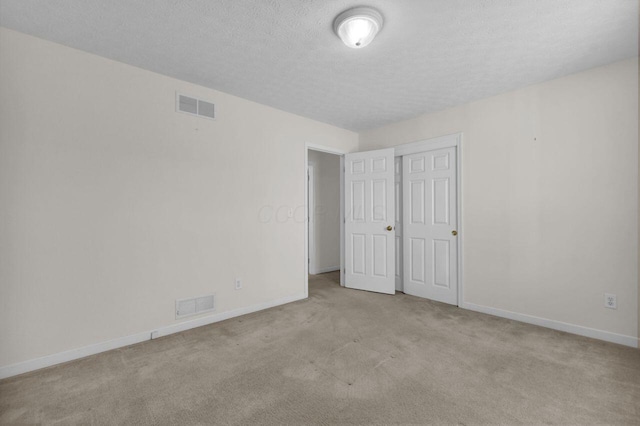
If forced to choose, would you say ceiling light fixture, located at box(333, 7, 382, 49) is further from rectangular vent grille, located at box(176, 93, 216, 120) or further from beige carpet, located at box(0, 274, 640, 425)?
beige carpet, located at box(0, 274, 640, 425)

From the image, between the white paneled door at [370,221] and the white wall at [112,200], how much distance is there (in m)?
1.55

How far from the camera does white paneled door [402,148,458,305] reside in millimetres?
3758

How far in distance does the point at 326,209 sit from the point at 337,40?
3902 mm

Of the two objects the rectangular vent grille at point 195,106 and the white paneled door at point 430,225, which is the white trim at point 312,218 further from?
the rectangular vent grille at point 195,106

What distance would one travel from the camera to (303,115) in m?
4.02

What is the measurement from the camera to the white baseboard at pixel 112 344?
6.96ft

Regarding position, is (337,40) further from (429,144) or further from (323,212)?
(323,212)

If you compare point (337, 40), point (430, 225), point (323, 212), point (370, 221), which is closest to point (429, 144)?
point (430, 225)

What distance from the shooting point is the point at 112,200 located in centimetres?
253

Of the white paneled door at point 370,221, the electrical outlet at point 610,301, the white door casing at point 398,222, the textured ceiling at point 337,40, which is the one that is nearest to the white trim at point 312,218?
the white paneled door at point 370,221

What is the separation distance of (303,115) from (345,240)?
207 centimetres

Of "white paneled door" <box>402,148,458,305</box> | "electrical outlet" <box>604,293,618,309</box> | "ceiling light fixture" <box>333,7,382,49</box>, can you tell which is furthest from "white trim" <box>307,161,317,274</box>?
"electrical outlet" <box>604,293,618,309</box>

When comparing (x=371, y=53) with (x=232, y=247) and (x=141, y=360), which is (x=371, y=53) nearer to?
(x=232, y=247)

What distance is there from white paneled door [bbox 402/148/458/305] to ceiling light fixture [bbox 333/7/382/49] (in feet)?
7.39
